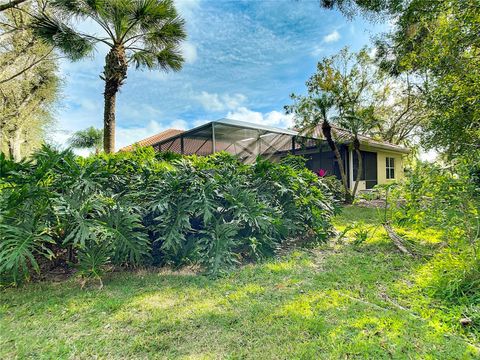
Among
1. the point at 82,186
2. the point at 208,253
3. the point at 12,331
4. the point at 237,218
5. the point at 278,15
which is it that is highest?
the point at 278,15

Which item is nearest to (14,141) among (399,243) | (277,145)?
(277,145)

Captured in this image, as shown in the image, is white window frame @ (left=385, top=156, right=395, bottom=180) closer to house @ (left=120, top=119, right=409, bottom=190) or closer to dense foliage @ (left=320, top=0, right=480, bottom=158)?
house @ (left=120, top=119, right=409, bottom=190)

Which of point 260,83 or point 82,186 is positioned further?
point 260,83

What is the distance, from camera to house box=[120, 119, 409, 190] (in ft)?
31.4

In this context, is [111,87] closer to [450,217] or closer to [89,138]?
[450,217]

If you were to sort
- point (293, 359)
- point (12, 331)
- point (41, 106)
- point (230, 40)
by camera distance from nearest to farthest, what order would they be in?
point (293, 359) < point (12, 331) < point (230, 40) < point (41, 106)

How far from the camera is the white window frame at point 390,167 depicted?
1528cm

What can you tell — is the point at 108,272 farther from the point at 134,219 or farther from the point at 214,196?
the point at 214,196

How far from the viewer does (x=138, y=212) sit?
10.5ft

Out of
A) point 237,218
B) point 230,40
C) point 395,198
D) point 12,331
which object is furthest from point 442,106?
point 12,331

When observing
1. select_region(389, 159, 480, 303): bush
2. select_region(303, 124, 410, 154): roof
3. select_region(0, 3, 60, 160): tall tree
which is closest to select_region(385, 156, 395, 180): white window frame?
select_region(303, 124, 410, 154): roof

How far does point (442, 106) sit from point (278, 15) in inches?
201

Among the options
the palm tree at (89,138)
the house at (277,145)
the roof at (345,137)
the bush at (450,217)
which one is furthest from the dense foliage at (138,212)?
the palm tree at (89,138)

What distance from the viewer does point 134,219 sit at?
2.91m
